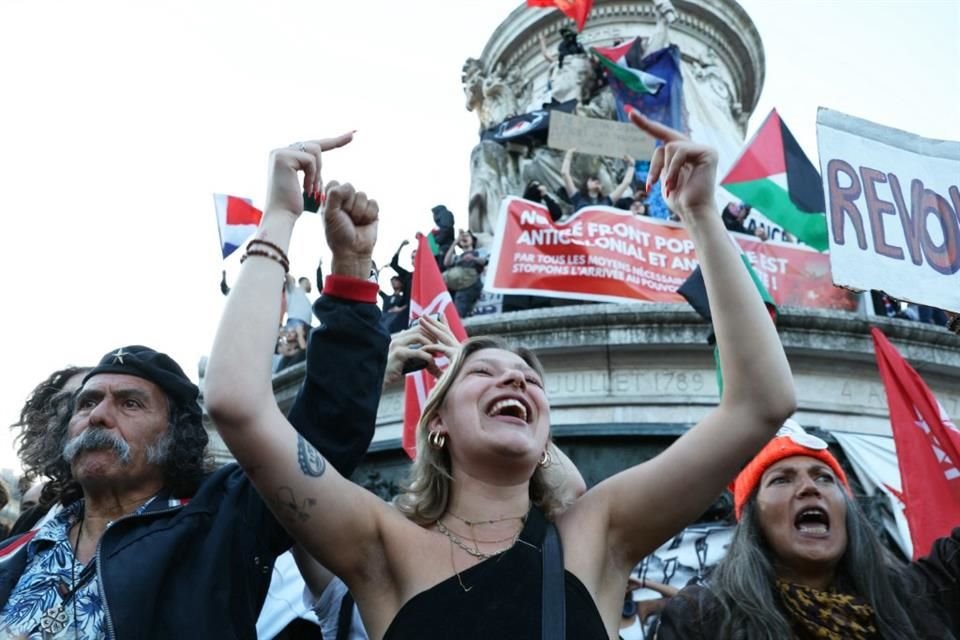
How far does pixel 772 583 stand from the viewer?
123 inches

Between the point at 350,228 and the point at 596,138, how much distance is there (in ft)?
27.2

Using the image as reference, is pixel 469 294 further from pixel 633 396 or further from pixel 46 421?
pixel 46 421

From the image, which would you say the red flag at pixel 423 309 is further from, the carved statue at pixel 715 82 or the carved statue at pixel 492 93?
the carved statue at pixel 715 82

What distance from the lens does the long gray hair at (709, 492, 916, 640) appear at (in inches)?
115

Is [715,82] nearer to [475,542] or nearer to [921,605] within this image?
[921,605]

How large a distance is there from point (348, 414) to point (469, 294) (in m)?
8.84

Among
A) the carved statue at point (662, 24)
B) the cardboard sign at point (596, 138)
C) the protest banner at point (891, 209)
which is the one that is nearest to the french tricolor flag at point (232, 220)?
the cardboard sign at point (596, 138)

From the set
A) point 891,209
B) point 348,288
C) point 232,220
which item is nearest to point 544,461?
point 348,288

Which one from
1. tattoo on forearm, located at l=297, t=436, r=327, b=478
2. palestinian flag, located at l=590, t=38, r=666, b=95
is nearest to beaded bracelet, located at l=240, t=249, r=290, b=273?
tattoo on forearm, located at l=297, t=436, r=327, b=478

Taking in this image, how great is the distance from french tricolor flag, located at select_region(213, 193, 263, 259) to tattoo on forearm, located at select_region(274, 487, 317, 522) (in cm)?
918

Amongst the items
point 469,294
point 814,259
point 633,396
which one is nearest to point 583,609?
point 633,396

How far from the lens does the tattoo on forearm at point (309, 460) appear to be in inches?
89.4

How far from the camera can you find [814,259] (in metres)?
9.94

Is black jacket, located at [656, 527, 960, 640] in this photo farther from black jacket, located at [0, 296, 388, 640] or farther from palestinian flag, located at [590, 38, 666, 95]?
palestinian flag, located at [590, 38, 666, 95]
